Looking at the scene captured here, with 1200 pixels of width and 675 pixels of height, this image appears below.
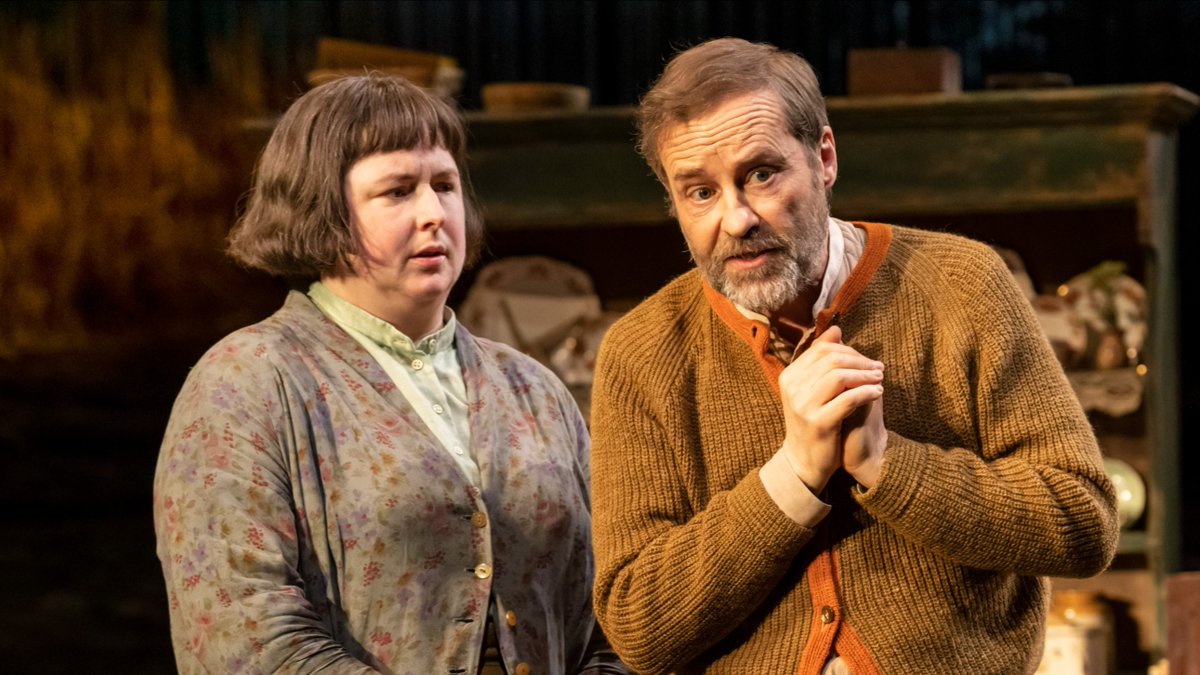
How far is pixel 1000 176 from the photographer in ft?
12.6

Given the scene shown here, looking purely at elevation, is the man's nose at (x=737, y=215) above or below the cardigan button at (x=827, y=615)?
above

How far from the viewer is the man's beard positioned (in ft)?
5.83

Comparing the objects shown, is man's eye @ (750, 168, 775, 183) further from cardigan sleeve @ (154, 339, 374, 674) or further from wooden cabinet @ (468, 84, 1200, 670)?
wooden cabinet @ (468, 84, 1200, 670)

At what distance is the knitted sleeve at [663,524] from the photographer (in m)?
1.72

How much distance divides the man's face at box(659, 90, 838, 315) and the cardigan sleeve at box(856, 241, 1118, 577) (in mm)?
207

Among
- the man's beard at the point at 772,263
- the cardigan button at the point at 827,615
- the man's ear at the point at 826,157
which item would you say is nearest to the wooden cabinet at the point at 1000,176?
the man's ear at the point at 826,157

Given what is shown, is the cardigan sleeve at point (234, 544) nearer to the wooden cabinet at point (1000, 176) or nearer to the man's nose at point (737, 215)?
the man's nose at point (737, 215)

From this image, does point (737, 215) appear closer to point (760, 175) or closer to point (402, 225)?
point (760, 175)

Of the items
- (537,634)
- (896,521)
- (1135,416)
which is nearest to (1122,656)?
(1135,416)

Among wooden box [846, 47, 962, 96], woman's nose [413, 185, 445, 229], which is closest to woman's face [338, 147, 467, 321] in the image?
woman's nose [413, 185, 445, 229]

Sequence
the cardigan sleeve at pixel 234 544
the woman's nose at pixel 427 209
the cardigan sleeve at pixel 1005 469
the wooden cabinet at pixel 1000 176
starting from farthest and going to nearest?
1. the wooden cabinet at pixel 1000 176
2. the woman's nose at pixel 427 209
3. the cardigan sleeve at pixel 234 544
4. the cardigan sleeve at pixel 1005 469

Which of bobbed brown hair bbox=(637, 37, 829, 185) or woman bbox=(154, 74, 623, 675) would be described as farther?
woman bbox=(154, 74, 623, 675)

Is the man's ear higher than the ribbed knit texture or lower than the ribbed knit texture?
higher

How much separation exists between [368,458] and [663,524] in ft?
1.60
